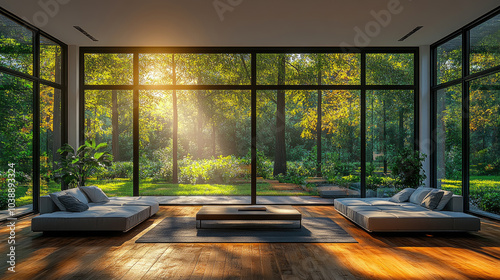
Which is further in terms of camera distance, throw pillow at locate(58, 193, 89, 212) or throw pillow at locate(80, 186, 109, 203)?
throw pillow at locate(80, 186, 109, 203)

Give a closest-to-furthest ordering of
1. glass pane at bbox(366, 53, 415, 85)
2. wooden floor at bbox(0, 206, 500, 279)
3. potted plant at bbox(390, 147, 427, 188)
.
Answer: wooden floor at bbox(0, 206, 500, 279), potted plant at bbox(390, 147, 427, 188), glass pane at bbox(366, 53, 415, 85)

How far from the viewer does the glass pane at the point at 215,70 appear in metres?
8.06

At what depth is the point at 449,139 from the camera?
289 inches

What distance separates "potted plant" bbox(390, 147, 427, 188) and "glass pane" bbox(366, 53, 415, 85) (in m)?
1.70

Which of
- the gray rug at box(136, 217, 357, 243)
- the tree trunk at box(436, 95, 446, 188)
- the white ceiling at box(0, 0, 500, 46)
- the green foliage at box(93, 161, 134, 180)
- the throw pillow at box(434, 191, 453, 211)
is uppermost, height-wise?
the white ceiling at box(0, 0, 500, 46)

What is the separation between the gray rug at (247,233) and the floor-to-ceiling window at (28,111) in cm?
277

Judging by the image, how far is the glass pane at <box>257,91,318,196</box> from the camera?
8086mm

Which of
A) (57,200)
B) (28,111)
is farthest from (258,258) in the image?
(28,111)

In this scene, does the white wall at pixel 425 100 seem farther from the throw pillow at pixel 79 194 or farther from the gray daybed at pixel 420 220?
the throw pillow at pixel 79 194

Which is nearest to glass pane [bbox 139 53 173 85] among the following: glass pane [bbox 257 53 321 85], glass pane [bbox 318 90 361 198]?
glass pane [bbox 257 53 321 85]

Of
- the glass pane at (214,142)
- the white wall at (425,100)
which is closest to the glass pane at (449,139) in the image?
the white wall at (425,100)

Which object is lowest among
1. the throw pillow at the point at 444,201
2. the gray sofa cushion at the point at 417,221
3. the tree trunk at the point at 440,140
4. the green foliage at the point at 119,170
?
the gray sofa cushion at the point at 417,221

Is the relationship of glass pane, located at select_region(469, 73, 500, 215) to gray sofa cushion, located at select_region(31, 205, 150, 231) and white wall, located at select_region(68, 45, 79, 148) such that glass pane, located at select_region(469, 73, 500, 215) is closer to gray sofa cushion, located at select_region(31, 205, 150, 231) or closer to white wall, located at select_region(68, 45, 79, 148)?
gray sofa cushion, located at select_region(31, 205, 150, 231)

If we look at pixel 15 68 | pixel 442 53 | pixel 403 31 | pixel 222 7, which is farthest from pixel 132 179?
pixel 442 53
